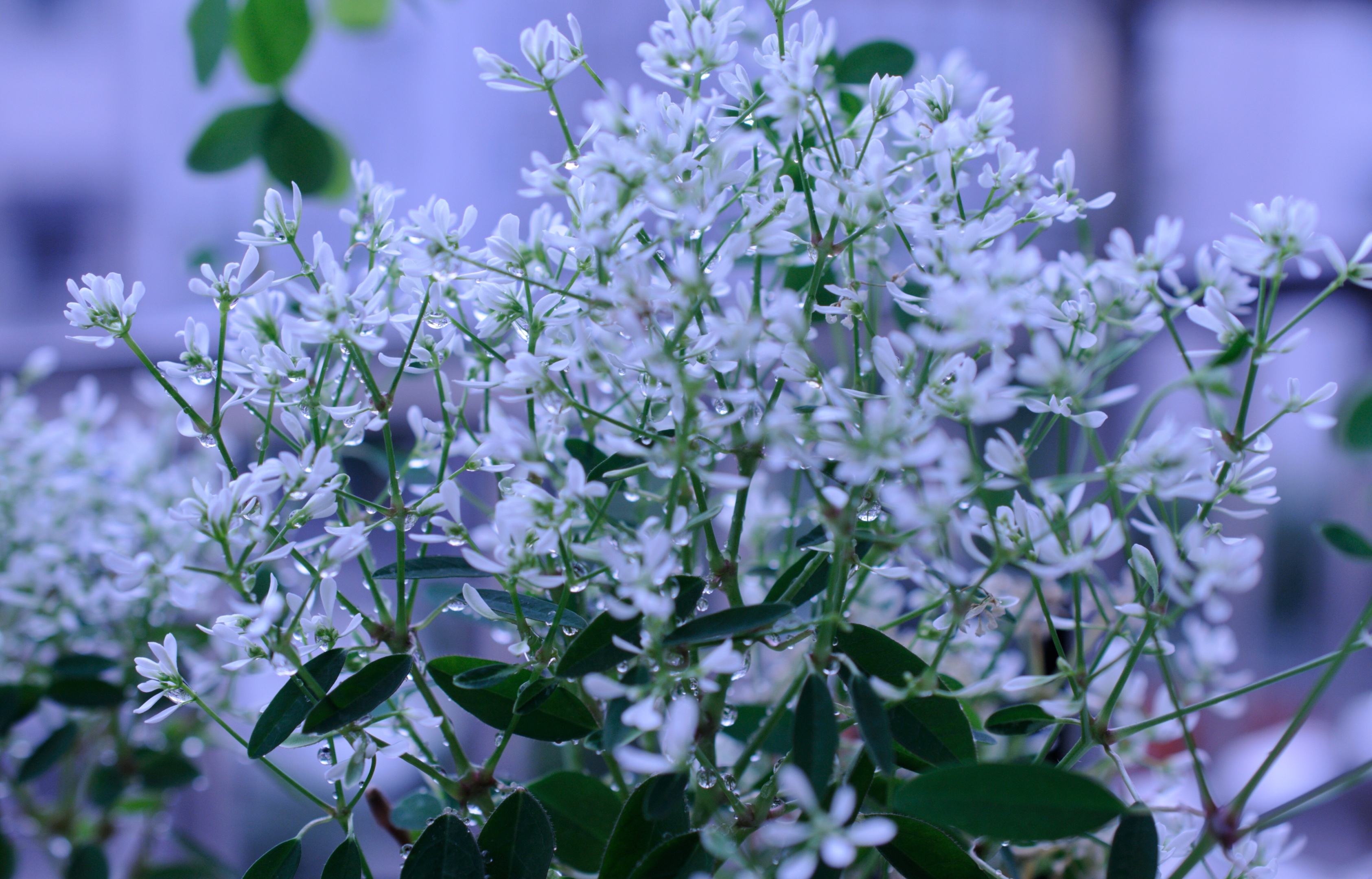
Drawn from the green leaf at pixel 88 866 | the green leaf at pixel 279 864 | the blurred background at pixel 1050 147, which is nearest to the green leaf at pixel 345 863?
the green leaf at pixel 279 864

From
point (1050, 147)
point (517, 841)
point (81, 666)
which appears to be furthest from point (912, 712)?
point (1050, 147)

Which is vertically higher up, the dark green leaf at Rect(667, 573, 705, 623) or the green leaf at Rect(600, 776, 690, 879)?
the dark green leaf at Rect(667, 573, 705, 623)

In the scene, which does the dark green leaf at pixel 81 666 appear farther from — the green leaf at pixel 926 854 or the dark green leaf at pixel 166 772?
the green leaf at pixel 926 854

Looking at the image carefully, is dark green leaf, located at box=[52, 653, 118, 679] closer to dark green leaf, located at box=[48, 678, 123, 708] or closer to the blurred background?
dark green leaf, located at box=[48, 678, 123, 708]

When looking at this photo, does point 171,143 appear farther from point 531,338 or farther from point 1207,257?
point 1207,257

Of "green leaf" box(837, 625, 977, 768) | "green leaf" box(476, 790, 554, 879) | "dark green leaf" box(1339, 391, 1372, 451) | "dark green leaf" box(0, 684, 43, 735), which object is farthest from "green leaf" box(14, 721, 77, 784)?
"dark green leaf" box(1339, 391, 1372, 451)

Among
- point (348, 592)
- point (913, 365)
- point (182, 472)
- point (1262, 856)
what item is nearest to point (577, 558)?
point (913, 365)
